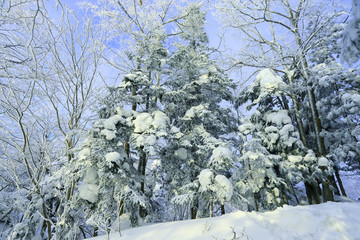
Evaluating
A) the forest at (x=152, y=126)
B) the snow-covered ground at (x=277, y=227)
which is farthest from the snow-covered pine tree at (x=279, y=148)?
the snow-covered ground at (x=277, y=227)

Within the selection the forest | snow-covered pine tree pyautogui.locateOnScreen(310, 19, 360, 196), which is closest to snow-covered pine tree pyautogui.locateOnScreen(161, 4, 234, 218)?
the forest

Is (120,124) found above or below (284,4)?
below

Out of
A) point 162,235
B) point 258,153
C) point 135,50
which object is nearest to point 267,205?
point 258,153

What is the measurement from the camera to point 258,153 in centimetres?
691

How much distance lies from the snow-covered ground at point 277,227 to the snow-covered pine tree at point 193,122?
8.80 ft

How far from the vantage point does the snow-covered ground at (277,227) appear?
3.09 metres

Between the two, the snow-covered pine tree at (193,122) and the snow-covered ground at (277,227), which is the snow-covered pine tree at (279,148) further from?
the snow-covered ground at (277,227)

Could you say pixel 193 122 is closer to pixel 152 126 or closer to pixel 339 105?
pixel 152 126

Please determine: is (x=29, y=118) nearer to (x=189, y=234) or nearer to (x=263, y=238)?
(x=189, y=234)

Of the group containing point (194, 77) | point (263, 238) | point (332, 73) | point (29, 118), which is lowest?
point (263, 238)

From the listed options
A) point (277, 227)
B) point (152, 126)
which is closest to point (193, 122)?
point (152, 126)

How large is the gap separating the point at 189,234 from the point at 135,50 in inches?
319

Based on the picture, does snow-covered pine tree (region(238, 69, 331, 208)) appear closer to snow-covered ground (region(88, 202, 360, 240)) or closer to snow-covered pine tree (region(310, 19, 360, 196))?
snow-covered pine tree (region(310, 19, 360, 196))

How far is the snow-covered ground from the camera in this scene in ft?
10.1
